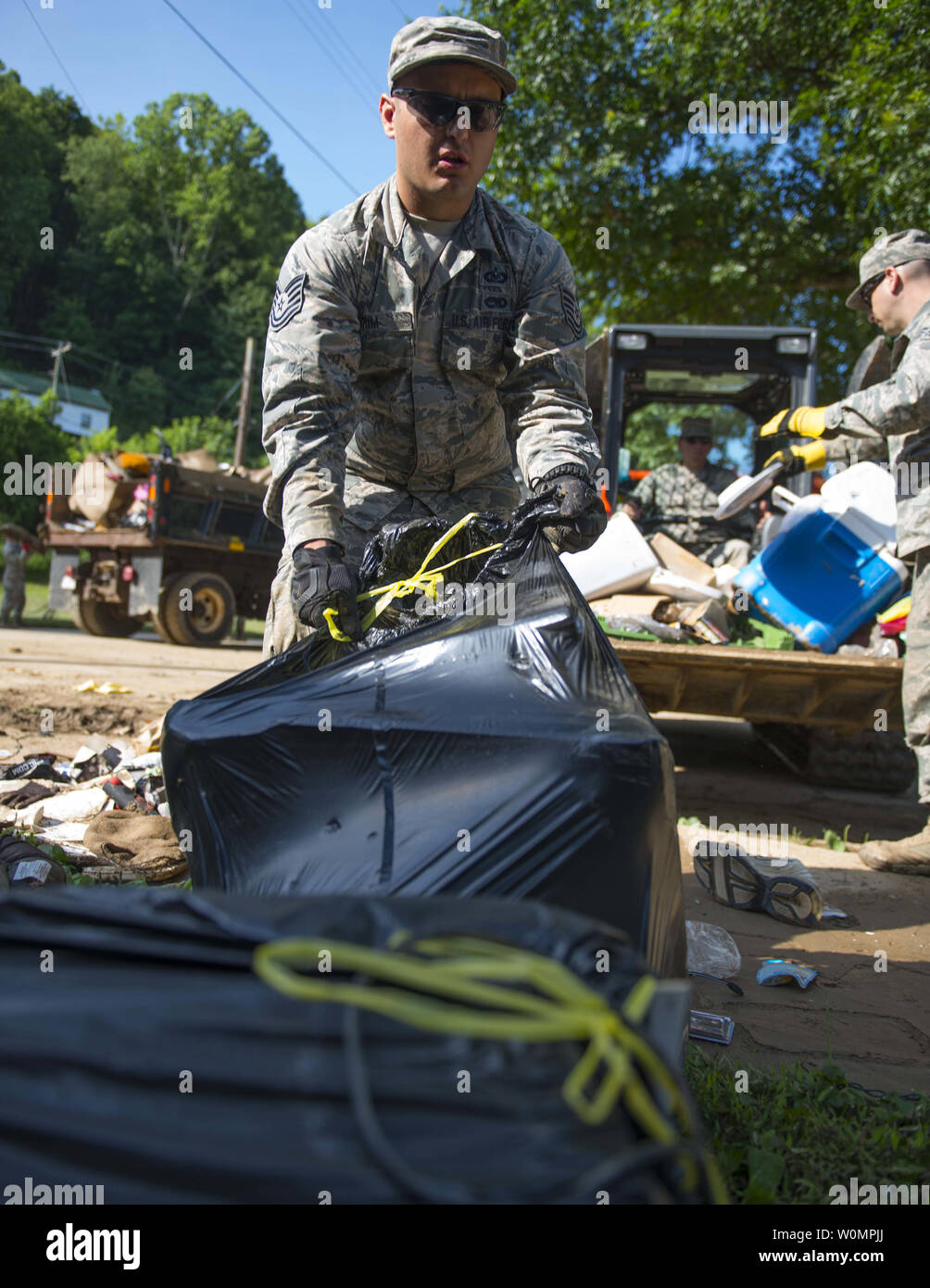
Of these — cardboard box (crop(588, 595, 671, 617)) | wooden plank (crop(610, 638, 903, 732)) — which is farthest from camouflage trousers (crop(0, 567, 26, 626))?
wooden plank (crop(610, 638, 903, 732))

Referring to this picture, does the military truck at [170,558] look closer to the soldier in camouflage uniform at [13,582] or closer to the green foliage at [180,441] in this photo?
the soldier in camouflage uniform at [13,582]

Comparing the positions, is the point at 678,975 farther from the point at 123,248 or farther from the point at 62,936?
the point at 123,248

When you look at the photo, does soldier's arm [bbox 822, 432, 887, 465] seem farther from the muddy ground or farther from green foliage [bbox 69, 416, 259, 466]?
green foliage [bbox 69, 416, 259, 466]

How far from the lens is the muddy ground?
2.23 metres

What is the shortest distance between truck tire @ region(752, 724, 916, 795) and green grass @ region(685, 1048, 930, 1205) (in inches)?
127

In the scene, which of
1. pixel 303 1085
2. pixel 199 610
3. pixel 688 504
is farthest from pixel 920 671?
pixel 199 610

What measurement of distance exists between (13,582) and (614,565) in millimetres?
8601

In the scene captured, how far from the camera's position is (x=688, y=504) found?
20.4 feet

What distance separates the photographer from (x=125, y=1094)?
83 cm

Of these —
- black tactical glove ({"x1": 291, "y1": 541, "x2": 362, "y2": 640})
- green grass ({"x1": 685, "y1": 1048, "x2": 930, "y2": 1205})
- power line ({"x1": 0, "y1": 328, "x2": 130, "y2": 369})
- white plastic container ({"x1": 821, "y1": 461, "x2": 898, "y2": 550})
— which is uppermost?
power line ({"x1": 0, "y1": 328, "x2": 130, "y2": 369})

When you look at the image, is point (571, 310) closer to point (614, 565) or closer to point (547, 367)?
point (547, 367)
